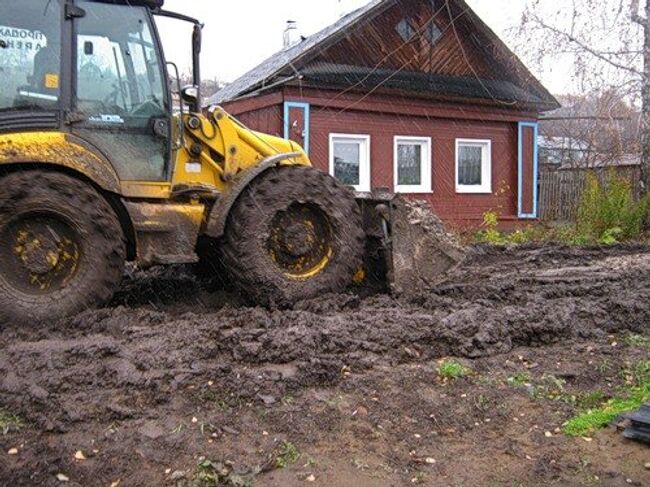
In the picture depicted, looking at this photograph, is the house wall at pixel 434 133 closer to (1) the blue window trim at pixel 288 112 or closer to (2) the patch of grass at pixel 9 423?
(1) the blue window trim at pixel 288 112

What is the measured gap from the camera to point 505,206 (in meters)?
16.8

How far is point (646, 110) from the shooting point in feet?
46.5

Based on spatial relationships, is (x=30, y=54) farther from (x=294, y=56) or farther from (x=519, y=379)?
(x=294, y=56)

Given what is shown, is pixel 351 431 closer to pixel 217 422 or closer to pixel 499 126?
pixel 217 422

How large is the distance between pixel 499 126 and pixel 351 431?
14.0 meters

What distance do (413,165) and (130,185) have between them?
10573 mm

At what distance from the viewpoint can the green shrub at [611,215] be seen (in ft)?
42.5

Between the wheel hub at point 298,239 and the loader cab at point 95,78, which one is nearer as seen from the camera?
the loader cab at point 95,78

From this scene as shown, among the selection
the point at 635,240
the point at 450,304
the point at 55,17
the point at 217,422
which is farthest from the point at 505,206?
the point at 217,422

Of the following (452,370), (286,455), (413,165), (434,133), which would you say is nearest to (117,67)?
(452,370)

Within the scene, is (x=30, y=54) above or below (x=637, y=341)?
above

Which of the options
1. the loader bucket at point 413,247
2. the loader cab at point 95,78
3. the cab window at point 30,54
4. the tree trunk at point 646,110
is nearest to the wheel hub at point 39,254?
the loader cab at point 95,78

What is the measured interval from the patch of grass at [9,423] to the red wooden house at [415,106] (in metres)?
10.4

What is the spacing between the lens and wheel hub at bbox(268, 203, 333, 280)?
6.10 metres
